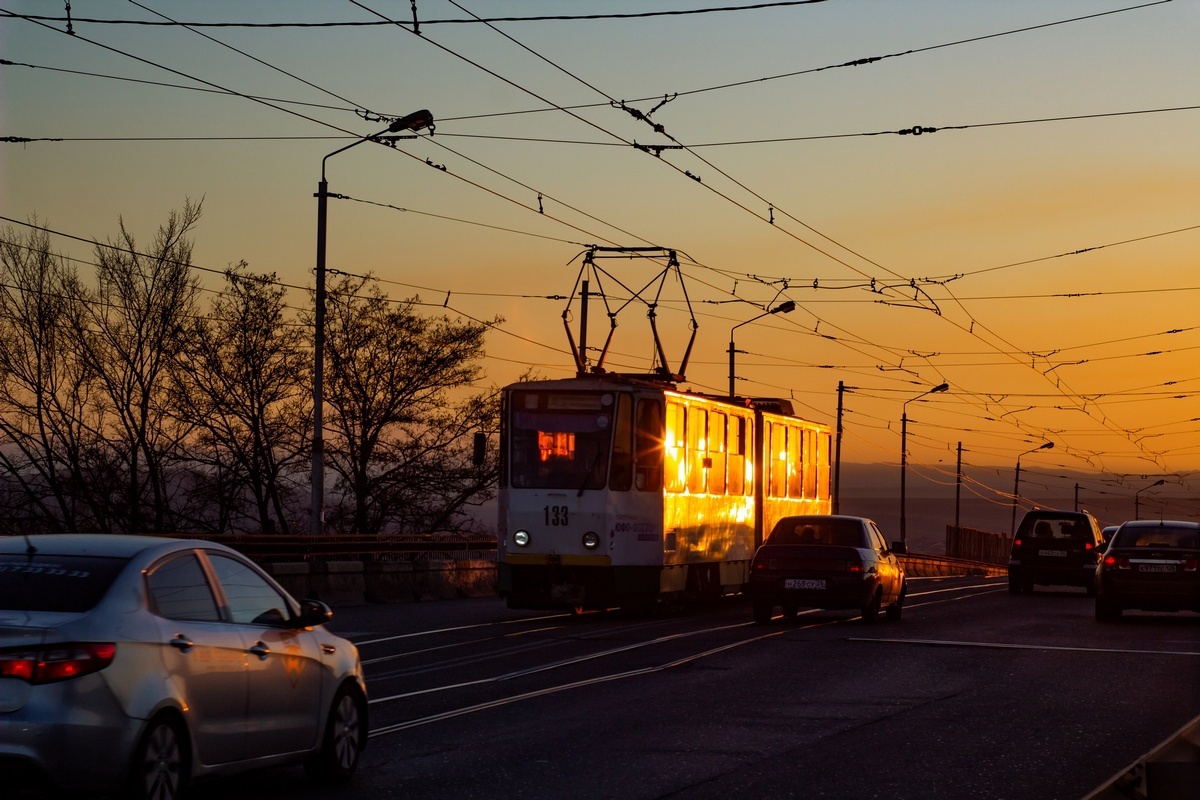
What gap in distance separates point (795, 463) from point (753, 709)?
63.7 ft

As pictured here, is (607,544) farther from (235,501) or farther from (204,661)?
(235,501)

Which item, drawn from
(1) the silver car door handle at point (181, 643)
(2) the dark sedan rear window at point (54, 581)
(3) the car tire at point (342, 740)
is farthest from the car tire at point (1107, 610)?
(2) the dark sedan rear window at point (54, 581)

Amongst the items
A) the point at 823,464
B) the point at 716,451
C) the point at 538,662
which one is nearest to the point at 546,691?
the point at 538,662

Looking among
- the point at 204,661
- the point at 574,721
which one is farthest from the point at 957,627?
the point at 204,661

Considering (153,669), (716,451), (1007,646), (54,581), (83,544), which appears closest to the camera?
(153,669)

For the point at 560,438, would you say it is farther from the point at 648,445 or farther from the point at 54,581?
the point at 54,581

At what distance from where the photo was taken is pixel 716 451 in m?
26.4

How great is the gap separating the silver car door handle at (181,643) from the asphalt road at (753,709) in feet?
4.39

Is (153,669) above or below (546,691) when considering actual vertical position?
above

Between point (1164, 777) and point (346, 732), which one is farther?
point (346, 732)

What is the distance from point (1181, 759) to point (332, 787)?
17.1 ft

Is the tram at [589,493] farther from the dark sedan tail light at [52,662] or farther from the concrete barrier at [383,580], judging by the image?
the dark sedan tail light at [52,662]

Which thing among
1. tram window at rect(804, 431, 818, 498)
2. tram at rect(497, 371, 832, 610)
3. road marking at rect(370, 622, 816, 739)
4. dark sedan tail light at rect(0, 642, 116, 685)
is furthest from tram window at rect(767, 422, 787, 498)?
dark sedan tail light at rect(0, 642, 116, 685)

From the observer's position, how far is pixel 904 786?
8.90 m
